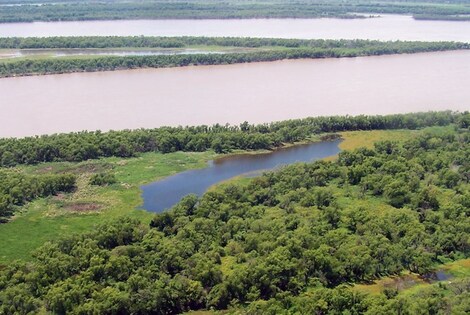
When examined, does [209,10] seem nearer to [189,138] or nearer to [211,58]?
[211,58]

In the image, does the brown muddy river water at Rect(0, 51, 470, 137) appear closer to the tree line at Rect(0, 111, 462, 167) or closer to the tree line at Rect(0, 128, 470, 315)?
the tree line at Rect(0, 111, 462, 167)

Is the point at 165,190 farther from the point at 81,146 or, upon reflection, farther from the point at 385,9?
the point at 385,9

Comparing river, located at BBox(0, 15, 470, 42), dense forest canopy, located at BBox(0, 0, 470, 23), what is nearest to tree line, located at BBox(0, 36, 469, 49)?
river, located at BBox(0, 15, 470, 42)

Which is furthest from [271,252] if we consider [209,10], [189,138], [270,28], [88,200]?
[209,10]

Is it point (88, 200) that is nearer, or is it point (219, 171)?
point (88, 200)

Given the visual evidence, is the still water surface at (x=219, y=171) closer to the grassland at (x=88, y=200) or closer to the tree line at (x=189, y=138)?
the grassland at (x=88, y=200)

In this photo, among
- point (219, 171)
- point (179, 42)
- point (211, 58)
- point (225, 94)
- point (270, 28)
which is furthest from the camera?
point (270, 28)
